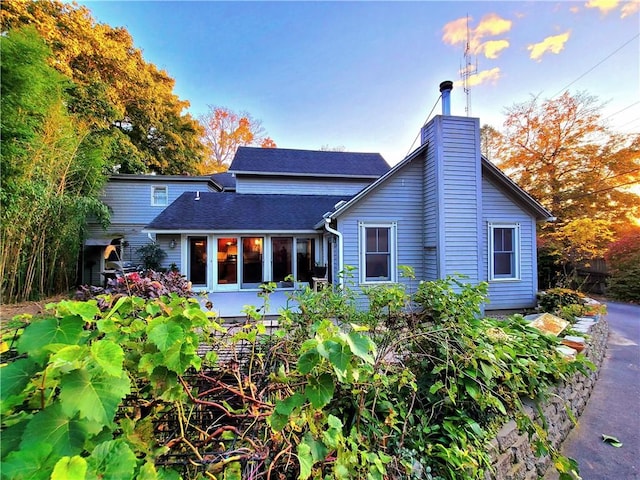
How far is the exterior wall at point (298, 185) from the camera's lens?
12.5m

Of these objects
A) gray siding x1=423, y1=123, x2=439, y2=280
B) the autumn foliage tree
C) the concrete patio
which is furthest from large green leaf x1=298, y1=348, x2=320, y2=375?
the autumn foliage tree

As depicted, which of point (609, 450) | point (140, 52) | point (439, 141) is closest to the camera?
point (609, 450)

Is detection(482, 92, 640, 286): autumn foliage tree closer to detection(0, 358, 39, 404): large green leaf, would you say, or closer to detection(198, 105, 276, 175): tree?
detection(0, 358, 39, 404): large green leaf

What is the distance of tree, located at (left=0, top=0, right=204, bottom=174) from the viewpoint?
489 inches

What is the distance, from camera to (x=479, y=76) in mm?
9828

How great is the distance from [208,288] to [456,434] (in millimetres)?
9083

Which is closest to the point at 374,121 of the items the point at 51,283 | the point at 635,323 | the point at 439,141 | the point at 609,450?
the point at 439,141

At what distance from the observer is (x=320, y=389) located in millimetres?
1027

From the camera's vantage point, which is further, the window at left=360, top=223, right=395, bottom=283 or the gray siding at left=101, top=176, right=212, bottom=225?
the gray siding at left=101, top=176, right=212, bottom=225

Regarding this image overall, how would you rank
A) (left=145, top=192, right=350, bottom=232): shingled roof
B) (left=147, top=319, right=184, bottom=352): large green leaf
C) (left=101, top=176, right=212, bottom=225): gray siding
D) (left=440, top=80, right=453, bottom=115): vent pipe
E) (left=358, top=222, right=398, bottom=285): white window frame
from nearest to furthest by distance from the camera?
(left=147, top=319, right=184, bottom=352): large green leaf < (left=440, top=80, right=453, bottom=115): vent pipe < (left=358, top=222, right=398, bottom=285): white window frame < (left=145, top=192, right=350, bottom=232): shingled roof < (left=101, top=176, right=212, bottom=225): gray siding

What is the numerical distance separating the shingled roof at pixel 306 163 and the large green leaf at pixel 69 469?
12.5 meters

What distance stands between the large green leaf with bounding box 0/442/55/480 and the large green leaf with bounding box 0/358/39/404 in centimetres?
14

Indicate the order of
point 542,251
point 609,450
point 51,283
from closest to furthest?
1. point 609,450
2. point 51,283
3. point 542,251

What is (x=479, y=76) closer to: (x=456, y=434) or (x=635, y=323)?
(x=635, y=323)
